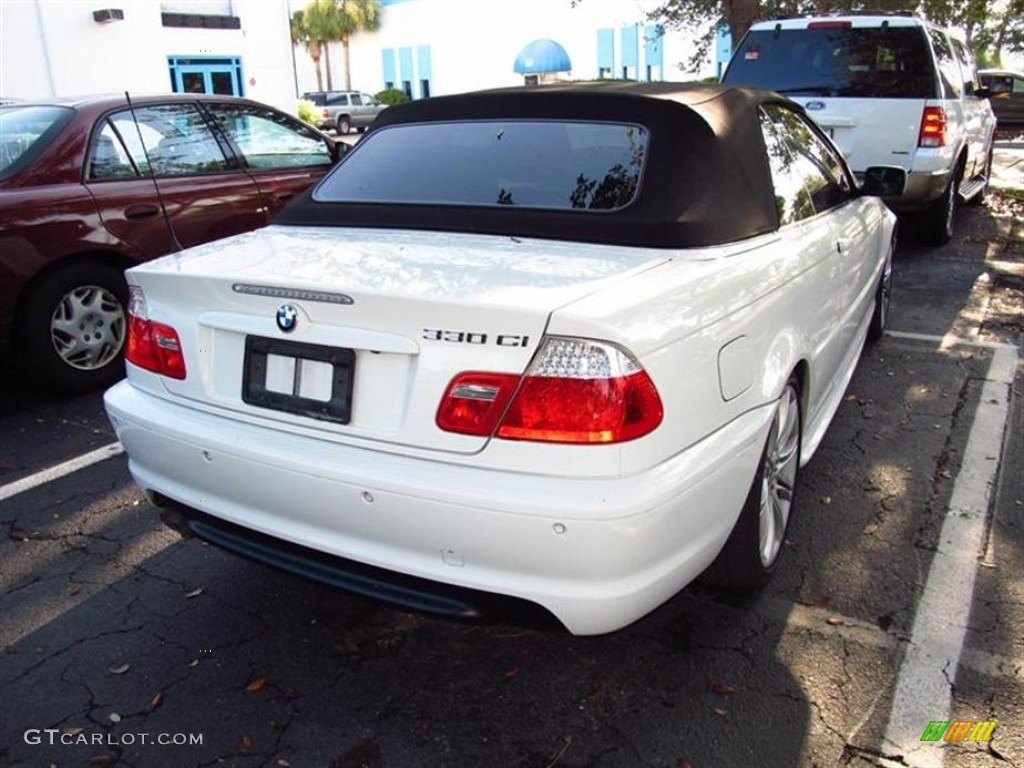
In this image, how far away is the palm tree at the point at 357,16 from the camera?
52.1 meters

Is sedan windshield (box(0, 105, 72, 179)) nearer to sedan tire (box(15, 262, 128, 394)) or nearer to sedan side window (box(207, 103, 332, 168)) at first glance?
sedan tire (box(15, 262, 128, 394))

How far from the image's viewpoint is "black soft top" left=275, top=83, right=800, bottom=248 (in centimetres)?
278

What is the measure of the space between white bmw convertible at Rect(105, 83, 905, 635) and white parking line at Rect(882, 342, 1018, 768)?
1.74ft

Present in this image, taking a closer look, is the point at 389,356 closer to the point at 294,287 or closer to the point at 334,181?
the point at 294,287

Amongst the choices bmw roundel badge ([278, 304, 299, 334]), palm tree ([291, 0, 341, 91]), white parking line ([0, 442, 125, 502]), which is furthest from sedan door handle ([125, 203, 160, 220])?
palm tree ([291, 0, 341, 91])

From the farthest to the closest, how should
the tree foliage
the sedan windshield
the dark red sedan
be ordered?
the tree foliage → the sedan windshield → the dark red sedan

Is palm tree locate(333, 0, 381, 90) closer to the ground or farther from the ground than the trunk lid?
farther from the ground

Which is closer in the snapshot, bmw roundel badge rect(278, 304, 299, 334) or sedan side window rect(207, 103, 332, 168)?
bmw roundel badge rect(278, 304, 299, 334)

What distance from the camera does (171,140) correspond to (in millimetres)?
5621

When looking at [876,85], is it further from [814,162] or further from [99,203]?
[99,203]

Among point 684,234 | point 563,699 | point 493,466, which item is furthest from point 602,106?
point 563,699

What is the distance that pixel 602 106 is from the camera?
10.4ft

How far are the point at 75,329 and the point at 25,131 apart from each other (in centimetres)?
122

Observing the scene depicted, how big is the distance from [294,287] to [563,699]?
140cm
